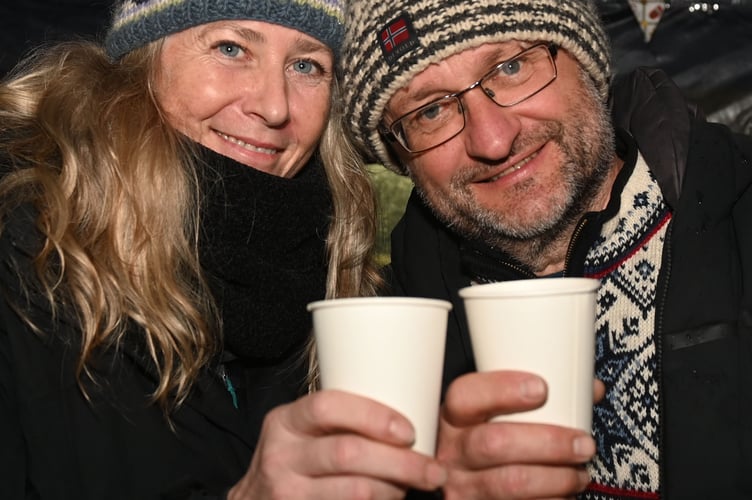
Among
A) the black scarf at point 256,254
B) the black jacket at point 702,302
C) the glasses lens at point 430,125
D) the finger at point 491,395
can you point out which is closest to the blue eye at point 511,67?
the glasses lens at point 430,125

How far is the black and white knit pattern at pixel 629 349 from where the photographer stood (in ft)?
6.68

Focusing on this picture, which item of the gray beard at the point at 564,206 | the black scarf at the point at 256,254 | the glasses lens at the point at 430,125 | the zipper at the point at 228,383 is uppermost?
the glasses lens at the point at 430,125

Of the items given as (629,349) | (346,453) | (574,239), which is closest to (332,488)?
(346,453)

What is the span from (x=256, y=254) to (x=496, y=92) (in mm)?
876

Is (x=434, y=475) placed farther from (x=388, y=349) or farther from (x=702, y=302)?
(x=702, y=302)

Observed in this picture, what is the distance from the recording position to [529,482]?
4.09 ft

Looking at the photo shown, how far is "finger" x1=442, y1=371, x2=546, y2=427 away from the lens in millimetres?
1202

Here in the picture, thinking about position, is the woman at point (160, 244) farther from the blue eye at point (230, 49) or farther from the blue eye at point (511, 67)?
the blue eye at point (511, 67)

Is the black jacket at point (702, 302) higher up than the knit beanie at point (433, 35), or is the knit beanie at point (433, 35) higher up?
the knit beanie at point (433, 35)

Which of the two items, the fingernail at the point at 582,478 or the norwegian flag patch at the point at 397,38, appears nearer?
the fingernail at the point at 582,478

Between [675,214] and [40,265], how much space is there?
1.70 meters

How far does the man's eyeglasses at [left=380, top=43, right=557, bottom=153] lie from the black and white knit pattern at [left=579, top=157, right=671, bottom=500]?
0.46 meters

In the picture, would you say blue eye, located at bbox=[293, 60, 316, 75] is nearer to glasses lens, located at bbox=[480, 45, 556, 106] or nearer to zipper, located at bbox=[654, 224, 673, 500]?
glasses lens, located at bbox=[480, 45, 556, 106]

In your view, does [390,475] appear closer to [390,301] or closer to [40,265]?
[390,301]
